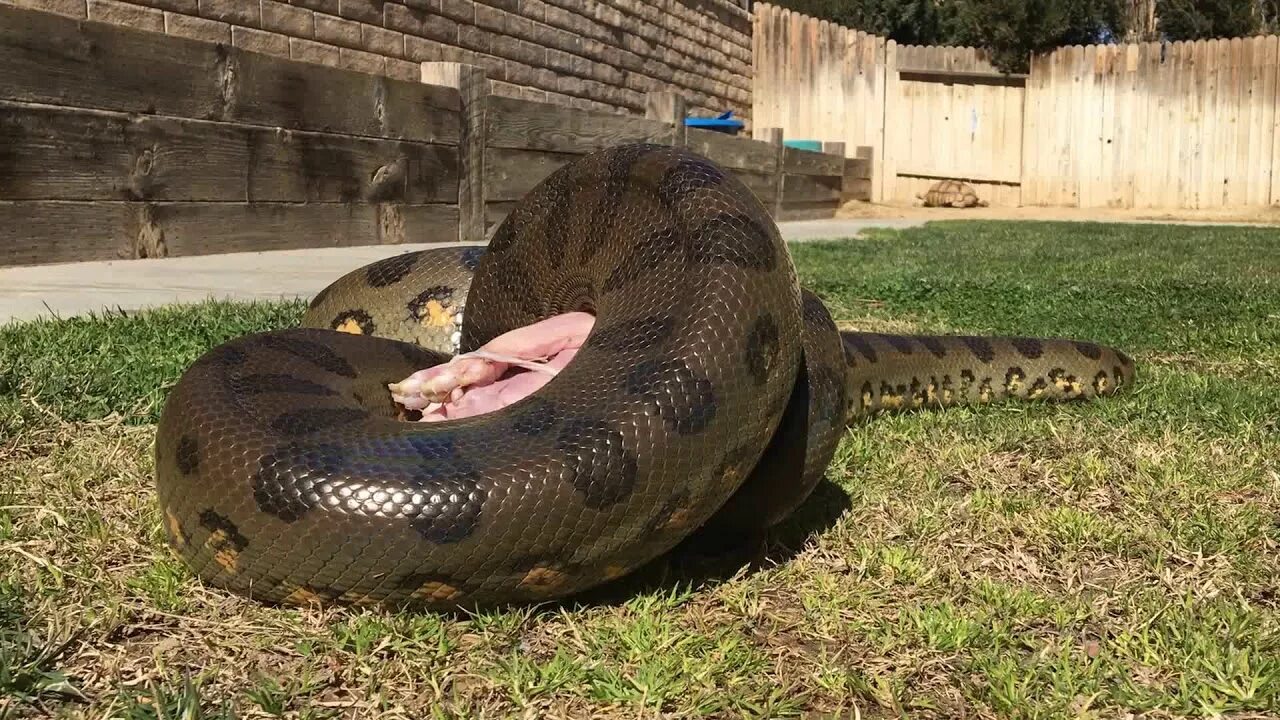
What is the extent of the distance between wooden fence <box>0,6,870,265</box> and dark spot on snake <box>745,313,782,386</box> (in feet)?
19.1

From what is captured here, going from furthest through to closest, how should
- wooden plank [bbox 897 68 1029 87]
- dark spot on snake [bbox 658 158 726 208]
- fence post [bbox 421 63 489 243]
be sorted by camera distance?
wooden plank [bbox 897 68 1029 87]
fence post [bbox 421 63 489 243]
dark spot on snake [bbox 658 158 726 208]

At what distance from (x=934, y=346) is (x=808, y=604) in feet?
8.39

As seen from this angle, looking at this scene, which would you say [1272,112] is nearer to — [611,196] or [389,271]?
[389,271]

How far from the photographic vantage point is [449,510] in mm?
1998

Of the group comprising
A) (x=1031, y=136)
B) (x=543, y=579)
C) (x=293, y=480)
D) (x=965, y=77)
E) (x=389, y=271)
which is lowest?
(x=543, y=579)

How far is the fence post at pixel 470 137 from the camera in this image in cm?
1035

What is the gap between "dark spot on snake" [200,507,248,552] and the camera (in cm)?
214

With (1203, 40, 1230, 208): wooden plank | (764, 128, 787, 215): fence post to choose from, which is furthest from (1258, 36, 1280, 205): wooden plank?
(764, 128, 787, 215): fence post

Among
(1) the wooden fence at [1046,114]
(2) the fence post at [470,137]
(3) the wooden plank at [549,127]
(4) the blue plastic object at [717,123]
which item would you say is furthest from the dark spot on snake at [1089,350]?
(1) the wooden fence at [1046,114]

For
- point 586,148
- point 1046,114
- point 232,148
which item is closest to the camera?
point 232,148

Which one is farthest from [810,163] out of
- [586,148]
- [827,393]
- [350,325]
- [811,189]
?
[827,393]

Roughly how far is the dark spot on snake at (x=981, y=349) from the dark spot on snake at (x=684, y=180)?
2.54 metres

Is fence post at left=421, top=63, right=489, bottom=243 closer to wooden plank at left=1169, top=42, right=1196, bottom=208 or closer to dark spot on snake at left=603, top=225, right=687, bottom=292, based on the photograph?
dark spot on snake at left=603, top=225, right=687, bottom=292

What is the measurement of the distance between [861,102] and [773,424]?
22.9m
